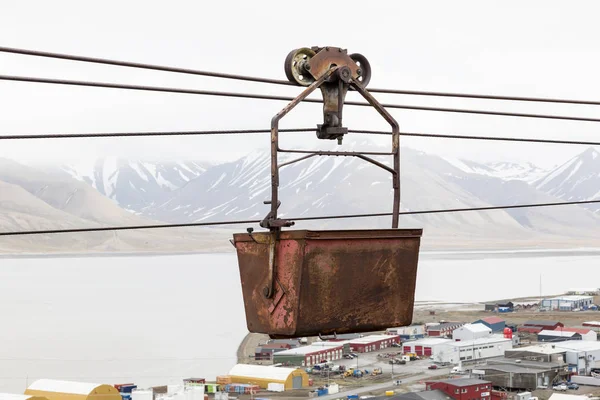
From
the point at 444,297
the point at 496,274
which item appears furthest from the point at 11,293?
the point at 496,274

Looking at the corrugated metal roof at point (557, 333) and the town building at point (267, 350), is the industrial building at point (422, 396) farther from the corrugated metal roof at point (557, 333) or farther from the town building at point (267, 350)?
the corrugated metal roof at point (557, 333)

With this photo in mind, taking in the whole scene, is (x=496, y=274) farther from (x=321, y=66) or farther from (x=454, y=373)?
(x=321, y=66)

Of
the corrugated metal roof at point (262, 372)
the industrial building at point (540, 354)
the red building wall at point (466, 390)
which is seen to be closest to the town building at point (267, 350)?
the corrugated metal roof at point (262, 372)

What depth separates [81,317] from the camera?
93500 millimetres

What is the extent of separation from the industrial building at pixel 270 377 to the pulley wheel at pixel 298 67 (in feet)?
130

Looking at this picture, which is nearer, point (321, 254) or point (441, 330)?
point (321, 254)

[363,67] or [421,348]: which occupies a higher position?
[363,67]

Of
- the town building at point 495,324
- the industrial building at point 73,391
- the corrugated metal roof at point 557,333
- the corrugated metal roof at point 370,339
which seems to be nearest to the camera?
the industrial building at point 73,391

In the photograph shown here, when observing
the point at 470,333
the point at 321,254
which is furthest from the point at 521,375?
the point at 321,254

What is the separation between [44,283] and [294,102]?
157 meters

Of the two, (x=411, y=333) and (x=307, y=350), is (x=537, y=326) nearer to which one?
(x=411, y=333)

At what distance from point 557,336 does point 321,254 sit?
6082 cm

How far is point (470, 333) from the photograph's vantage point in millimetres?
63594

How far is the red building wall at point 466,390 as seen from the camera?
A: 127 feet
